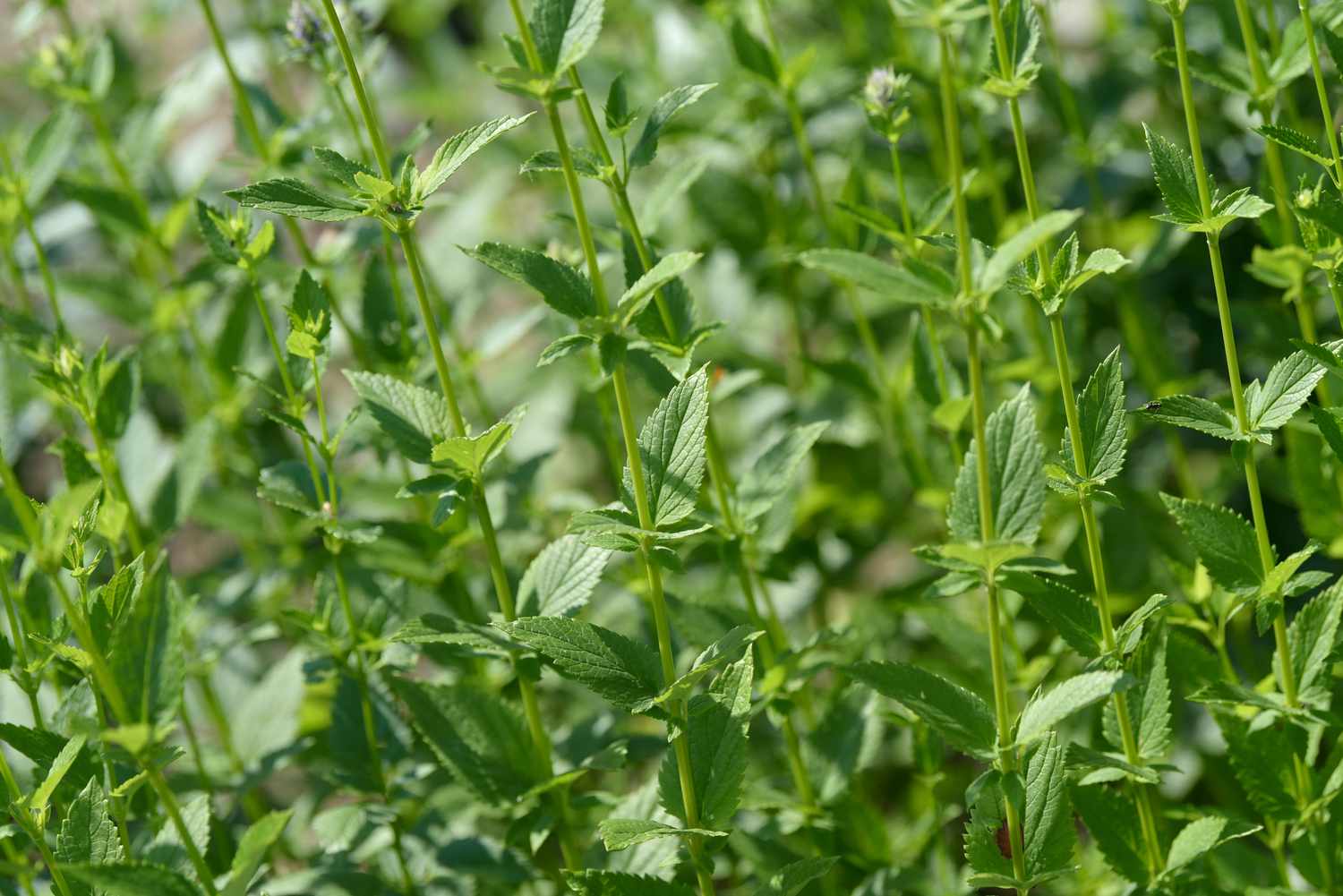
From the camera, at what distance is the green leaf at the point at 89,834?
1.40 meters

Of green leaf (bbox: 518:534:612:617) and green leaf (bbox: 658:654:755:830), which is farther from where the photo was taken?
green leaf (bbox: 518:534:612:617)

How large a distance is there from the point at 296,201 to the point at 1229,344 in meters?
1.00

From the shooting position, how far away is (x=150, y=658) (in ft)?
4.12

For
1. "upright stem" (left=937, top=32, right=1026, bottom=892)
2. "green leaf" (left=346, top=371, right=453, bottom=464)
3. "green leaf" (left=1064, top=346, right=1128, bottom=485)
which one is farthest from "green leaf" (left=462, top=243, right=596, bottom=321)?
"green leaf" (left=1064, top=346, right=1128, bottom=485)

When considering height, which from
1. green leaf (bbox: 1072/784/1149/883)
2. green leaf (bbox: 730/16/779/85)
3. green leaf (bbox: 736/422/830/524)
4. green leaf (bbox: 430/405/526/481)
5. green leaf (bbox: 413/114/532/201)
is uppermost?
green leaf (bbox: 413/114/532/201)

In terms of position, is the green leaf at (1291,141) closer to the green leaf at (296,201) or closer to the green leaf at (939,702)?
the green leaf at (939,702)

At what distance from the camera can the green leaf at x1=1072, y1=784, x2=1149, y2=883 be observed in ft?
5.05

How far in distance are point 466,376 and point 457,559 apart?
0.32m

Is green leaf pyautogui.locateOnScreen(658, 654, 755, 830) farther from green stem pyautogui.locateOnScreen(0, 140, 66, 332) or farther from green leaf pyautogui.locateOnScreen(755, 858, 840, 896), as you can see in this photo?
green stem pyautogui.locateOnScreen(0, 140, 66, 332)

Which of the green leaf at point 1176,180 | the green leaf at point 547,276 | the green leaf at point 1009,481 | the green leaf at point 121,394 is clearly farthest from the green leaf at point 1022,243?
the green leaf at point 121,394

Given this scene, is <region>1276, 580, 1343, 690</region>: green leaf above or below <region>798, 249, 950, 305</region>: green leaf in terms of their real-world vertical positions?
below

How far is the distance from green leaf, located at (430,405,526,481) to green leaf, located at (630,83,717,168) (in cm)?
30

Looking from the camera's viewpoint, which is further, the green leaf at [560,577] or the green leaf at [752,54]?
the green leaf at [752,54]

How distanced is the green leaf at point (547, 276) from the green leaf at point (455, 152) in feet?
0.27
